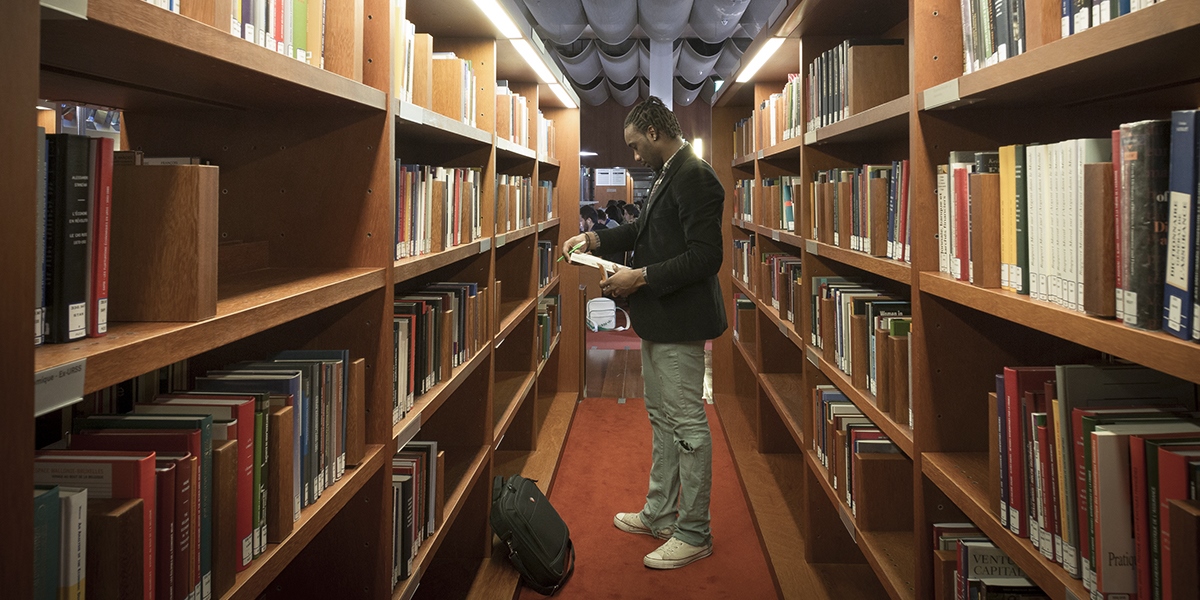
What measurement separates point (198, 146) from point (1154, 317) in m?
1.72

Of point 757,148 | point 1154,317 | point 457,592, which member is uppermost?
point 757,148

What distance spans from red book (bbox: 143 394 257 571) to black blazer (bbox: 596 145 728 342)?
5.90ft

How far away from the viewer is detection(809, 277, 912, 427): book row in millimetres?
1875

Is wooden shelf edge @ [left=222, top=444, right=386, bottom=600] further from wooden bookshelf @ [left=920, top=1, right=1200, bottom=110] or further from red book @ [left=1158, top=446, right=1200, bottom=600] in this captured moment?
wooden bookshelf @ [left=920, top=1, right=1200, bottom=110]

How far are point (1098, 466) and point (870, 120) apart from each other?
117 cm

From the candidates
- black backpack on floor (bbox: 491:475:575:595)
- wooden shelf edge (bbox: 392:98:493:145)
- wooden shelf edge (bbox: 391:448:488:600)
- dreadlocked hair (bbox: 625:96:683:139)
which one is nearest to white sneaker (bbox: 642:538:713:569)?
black backpack on floor (bbox: 491:475:575:595)

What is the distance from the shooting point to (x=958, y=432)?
1.67 meters

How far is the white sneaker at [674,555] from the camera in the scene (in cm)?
295

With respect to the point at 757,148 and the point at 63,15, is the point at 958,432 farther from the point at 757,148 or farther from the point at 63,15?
the point at 757,148

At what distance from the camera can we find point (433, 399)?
2.10 meters

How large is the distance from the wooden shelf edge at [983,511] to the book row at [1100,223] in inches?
16.1

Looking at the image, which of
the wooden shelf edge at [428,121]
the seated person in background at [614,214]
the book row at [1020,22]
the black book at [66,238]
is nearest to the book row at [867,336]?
the book row at [1020,22]

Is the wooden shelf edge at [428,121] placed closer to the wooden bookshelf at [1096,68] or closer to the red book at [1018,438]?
the wooden bookshelf at [1096,68]

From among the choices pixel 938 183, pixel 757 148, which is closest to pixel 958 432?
pixel 938 183
